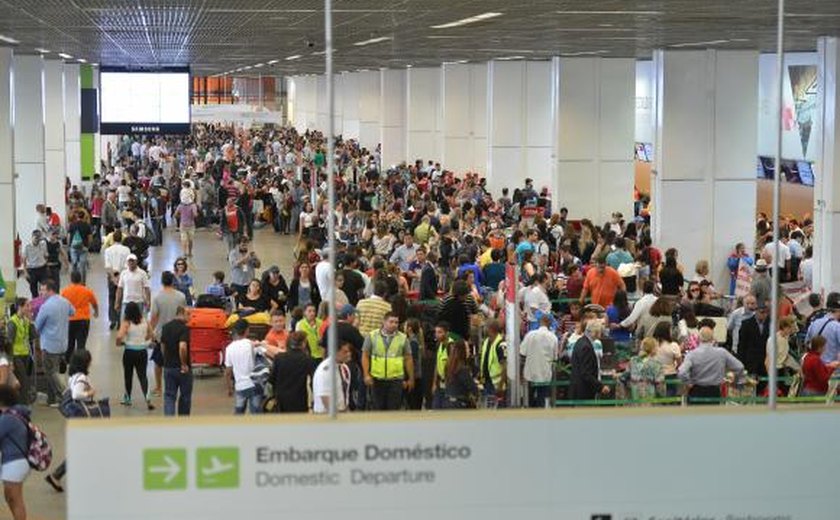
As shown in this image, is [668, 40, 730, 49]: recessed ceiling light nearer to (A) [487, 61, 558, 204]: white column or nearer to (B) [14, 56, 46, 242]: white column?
(A) [487, 61, 558, 204]: white column

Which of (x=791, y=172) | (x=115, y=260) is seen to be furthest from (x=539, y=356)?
(x=791, y=172)

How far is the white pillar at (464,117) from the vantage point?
40.3 m

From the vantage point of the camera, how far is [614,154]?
30609mm

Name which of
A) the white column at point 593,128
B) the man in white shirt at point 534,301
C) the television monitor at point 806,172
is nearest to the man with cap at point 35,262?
the man in white shirt at point 534,301

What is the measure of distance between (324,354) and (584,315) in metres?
2.62

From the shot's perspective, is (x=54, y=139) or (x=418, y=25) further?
(x=54, y=139)

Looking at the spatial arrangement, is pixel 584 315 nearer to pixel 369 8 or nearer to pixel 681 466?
pixel 369 8

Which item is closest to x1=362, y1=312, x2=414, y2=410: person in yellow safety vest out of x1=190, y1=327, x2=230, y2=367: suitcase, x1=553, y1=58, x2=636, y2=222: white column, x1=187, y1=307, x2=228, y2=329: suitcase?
x1=187, y1=307, x2=228, y2=329: suitcase

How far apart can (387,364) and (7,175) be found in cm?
1087

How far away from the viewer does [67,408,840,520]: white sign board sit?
6.70m

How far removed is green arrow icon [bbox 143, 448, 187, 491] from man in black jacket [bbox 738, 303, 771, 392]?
10002 mm

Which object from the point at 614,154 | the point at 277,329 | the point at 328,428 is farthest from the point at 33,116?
the point at 328,428

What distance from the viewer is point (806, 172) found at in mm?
35062

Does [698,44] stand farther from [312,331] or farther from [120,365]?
[312,331]
